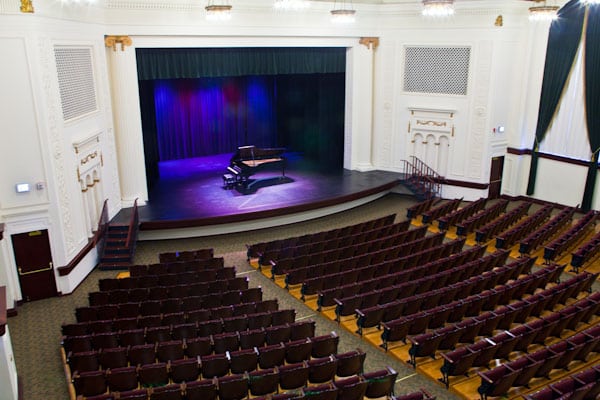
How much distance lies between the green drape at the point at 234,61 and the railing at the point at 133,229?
4.10 metres

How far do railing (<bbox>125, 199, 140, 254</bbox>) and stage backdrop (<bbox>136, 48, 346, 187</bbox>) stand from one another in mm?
3358

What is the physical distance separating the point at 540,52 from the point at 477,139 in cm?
343

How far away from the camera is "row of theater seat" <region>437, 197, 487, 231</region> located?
14735 millimetres

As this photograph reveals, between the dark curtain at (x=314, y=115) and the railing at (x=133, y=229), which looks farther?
the dark curtain at (x=314, y=115)

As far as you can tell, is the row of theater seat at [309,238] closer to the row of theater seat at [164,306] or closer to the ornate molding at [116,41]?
the row of theater seat at [164,306]

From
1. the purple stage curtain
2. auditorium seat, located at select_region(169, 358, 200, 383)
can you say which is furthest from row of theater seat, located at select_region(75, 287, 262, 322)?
the purple stage curtain

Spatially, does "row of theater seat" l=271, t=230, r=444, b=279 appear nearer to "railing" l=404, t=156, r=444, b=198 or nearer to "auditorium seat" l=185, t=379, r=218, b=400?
"auditorium seat" l=185, t=379, r=218, b=400

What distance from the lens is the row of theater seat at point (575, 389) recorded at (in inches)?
259

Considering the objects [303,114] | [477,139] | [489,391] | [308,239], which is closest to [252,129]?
[303,114]

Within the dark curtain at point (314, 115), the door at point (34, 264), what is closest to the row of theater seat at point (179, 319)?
the door at point (34, 264)

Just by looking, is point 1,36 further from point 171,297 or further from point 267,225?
point 267,225

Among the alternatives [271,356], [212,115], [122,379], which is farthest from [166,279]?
[212,115]

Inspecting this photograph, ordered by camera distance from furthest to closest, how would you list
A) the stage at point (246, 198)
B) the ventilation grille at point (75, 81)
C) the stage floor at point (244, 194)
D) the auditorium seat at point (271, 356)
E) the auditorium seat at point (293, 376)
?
the stage floor at point (244, 194), the stage at point (246, 198), the ventilation grille at point (75, 81), the auditorium seat at point (271, 356), the auditorium seat at point (293, 376)

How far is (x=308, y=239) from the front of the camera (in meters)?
13.0
